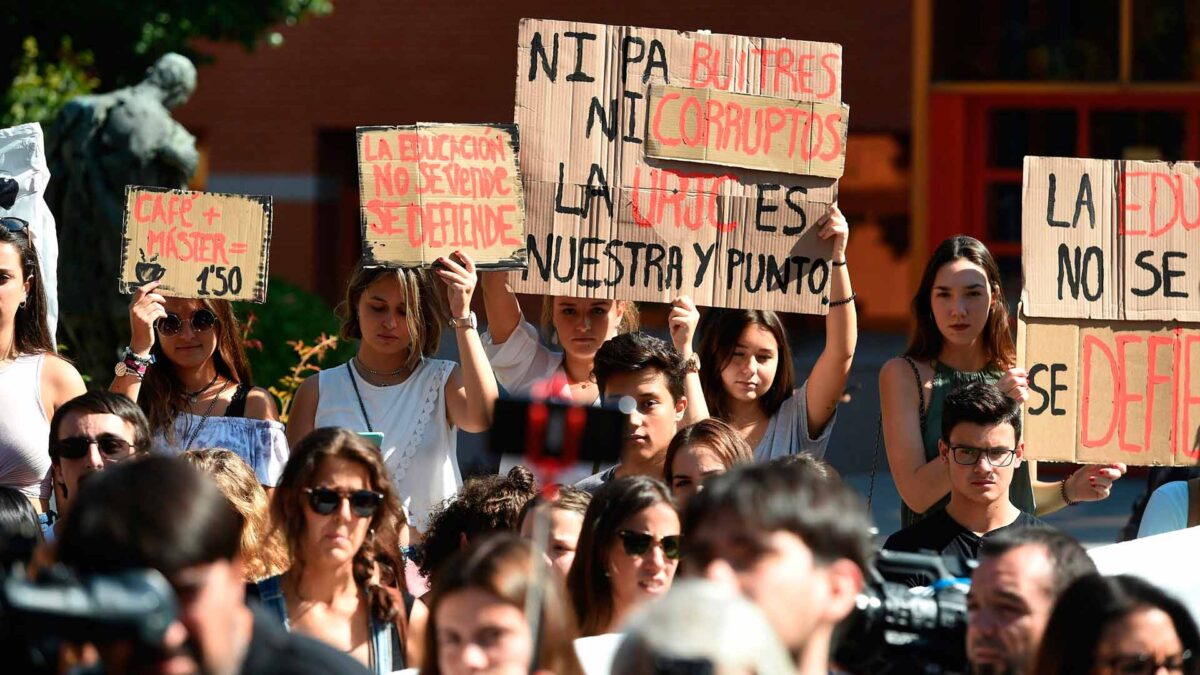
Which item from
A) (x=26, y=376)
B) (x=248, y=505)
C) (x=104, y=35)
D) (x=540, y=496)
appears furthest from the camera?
(x=104, y=35)

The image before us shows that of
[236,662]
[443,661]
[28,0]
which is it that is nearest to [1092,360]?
[443,661]

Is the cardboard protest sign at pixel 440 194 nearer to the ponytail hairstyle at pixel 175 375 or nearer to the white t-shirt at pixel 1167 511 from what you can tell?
the ponytail hairstyle at pixel 175 375

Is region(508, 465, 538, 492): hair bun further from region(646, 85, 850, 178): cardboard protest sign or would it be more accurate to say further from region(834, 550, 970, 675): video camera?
region(834, 550, 970, 675): video camera

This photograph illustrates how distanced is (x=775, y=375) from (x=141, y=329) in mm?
1923

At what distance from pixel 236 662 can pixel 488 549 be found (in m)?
0.61

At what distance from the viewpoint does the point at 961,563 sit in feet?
12.1

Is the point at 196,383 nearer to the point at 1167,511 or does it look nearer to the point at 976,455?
the point at 976,455

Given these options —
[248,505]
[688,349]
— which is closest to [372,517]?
[248,505]

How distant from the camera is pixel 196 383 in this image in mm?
5367

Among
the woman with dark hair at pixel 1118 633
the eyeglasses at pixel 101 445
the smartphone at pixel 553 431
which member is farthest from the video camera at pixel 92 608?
the eyeglasses at pixel 101 445

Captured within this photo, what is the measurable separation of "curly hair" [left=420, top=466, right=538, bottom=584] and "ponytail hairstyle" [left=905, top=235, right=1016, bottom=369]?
1279mm

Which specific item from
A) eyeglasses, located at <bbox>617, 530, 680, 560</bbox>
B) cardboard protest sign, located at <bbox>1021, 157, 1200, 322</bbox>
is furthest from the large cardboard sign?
eyeglasses, located at <bbox>617, 530, 680, 560</bbox>

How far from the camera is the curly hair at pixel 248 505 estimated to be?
4.30 m

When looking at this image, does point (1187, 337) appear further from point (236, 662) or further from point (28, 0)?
point (28, 0)
